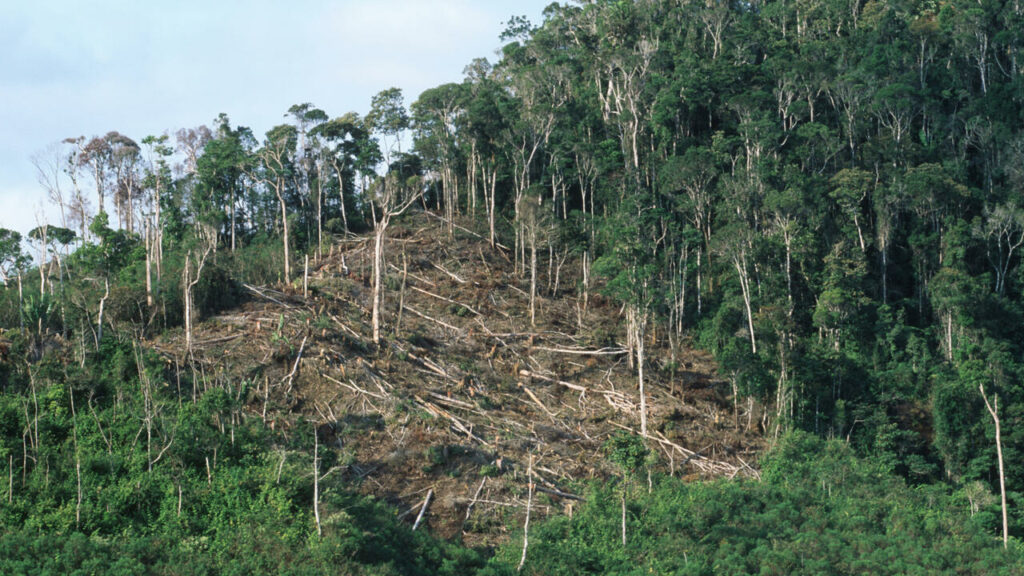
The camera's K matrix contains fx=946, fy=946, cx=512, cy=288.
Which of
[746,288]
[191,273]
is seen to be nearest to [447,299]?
[191,273]

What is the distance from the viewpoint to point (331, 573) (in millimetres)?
21547

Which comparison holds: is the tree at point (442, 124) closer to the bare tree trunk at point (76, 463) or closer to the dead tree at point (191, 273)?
the dead tree at point (191, 273)

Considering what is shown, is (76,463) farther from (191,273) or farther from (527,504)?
(527,504)

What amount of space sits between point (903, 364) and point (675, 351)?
918 centimetres

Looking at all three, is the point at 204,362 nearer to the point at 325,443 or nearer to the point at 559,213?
the point at 325,443

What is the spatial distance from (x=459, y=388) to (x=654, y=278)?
35.9ft

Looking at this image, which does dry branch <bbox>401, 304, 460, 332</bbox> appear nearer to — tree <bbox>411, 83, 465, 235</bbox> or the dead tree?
the dead tree

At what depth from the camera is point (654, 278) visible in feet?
125

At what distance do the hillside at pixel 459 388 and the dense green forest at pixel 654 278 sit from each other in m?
0.93

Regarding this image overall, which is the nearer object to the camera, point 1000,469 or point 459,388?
point 459,388

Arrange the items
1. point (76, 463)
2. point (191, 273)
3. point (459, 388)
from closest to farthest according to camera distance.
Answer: point (76, 463)
point (459, 388)
point (191, 273)

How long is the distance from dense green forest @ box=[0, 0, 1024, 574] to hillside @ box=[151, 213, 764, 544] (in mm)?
934

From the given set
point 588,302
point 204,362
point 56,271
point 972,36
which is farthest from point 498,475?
point 972,36

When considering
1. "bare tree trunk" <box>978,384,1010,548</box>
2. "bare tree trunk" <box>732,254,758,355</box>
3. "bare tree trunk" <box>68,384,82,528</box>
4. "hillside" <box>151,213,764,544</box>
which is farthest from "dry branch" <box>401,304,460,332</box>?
"bare tree trunk" <box>978,384,1010,548</box>
